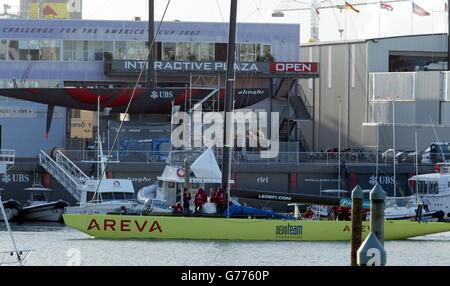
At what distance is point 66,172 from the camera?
60.7 metres

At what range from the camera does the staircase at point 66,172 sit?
193 feet

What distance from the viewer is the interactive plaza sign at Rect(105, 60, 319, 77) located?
77062 millimetres

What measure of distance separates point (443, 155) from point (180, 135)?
16.1 metres

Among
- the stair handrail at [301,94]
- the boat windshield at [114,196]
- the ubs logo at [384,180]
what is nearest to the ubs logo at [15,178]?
the boat windshield at [114,196]

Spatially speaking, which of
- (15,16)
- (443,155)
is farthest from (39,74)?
(443,155)

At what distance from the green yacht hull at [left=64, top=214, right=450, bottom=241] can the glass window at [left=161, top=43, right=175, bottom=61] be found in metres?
36.7

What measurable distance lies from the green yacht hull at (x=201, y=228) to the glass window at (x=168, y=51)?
36.7 metres

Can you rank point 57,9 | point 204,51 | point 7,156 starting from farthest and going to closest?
point 57,9 < point 204,51 < point 7,156

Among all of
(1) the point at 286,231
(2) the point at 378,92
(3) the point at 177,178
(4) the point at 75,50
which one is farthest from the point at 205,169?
(2) the point at 378,92

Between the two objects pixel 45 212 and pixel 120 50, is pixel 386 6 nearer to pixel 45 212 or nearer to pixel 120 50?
pixel 120 50

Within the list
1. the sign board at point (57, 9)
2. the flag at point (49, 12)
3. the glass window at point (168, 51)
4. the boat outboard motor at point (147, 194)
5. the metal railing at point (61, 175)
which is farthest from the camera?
the flag at point (49, 12)

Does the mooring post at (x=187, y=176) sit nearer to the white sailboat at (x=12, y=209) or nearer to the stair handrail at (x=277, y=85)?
the white sailboat at (x=12, y=209)

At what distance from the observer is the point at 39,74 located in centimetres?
7938

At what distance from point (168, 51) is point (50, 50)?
755cm
